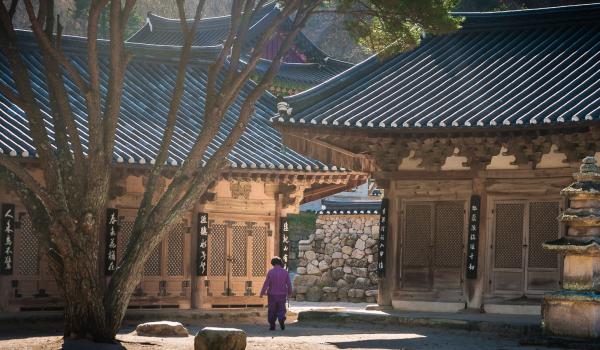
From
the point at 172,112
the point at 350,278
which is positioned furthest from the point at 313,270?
the point at 172,112

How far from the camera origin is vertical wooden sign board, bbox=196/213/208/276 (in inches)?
899

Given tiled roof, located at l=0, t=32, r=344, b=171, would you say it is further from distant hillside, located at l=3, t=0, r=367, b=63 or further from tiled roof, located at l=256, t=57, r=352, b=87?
distant hillside, located at l=3, t=0, r=367, b=63

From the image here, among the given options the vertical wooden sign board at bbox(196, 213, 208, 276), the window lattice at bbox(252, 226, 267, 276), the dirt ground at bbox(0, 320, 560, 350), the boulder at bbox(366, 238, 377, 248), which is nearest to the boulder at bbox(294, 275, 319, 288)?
the boulder at bbox(366, 238, 377, 248)

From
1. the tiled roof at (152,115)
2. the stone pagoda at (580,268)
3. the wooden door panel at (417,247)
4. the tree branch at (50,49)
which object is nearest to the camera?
the tree branch at (50,49)

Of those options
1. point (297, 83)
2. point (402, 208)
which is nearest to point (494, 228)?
point (402, 208)

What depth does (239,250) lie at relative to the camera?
2372 cm

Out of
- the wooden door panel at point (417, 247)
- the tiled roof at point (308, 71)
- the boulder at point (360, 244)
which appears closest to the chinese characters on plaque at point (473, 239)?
the wooden door panel at point (417, 247)

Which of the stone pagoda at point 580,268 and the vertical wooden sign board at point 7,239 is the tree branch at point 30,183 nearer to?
the stone pagoda at point 580,268

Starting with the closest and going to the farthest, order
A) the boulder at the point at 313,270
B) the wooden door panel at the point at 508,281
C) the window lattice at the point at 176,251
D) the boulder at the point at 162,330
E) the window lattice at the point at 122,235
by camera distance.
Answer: the boulder at the point at 162,330, the wooden door panel at the point at 508,281, the window lattice at the point at 122,235, the window lattice at the point at 176,251, the boulder at the point at 313,270

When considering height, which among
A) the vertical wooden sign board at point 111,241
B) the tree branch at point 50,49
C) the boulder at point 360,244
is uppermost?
the tree branch at point 50,49

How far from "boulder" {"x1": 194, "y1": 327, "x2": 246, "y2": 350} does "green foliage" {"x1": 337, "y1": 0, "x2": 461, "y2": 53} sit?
4.87 m

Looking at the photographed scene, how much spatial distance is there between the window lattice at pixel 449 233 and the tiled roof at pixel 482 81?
1865mm

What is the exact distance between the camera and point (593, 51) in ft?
67.4

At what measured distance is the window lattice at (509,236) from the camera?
19.5m
